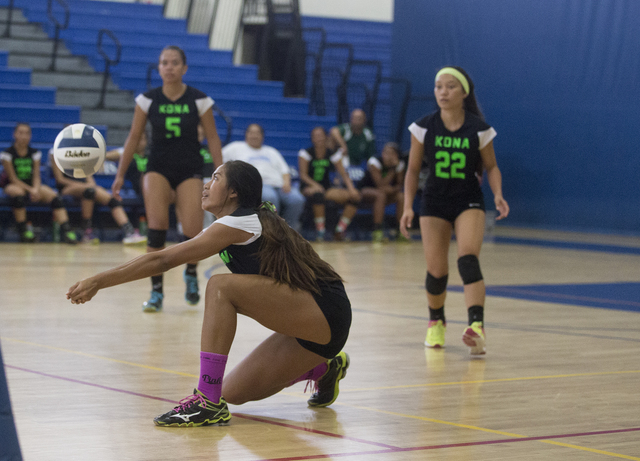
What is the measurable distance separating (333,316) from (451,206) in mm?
1838

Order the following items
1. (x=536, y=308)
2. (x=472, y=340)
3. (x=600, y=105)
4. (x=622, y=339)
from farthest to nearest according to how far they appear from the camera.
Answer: (x=600, y=105) < (x=536, y=308) < (x=622, y=339) < (x=472, y=340)

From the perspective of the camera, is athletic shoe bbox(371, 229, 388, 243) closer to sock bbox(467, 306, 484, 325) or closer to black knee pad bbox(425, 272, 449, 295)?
black knee pad bbox(425, 272, 449, 295)

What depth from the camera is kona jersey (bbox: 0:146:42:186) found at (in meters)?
10.6

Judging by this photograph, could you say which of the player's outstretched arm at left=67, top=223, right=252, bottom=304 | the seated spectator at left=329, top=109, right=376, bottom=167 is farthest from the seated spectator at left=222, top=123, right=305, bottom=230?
the player's outstretched arm at left=67, top=223, right=252, bottom=304

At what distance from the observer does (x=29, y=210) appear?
36.9 ft

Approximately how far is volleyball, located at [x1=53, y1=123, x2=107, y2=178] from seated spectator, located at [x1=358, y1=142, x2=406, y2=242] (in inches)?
322

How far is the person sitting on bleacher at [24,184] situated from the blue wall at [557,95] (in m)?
7.41

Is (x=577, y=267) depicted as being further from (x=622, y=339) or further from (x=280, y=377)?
(x=280, y=377)

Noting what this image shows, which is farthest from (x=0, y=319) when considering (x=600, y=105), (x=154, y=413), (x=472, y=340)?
(x=600, y=105)

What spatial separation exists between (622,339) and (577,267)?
4585mm

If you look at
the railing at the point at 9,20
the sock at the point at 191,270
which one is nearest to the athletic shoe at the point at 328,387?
the sock at the point at 191,270

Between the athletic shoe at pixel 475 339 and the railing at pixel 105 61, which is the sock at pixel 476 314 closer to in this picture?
the athletic shoe at pixel 475 339

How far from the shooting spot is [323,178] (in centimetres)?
1232

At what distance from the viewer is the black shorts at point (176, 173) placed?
5.96 metres
